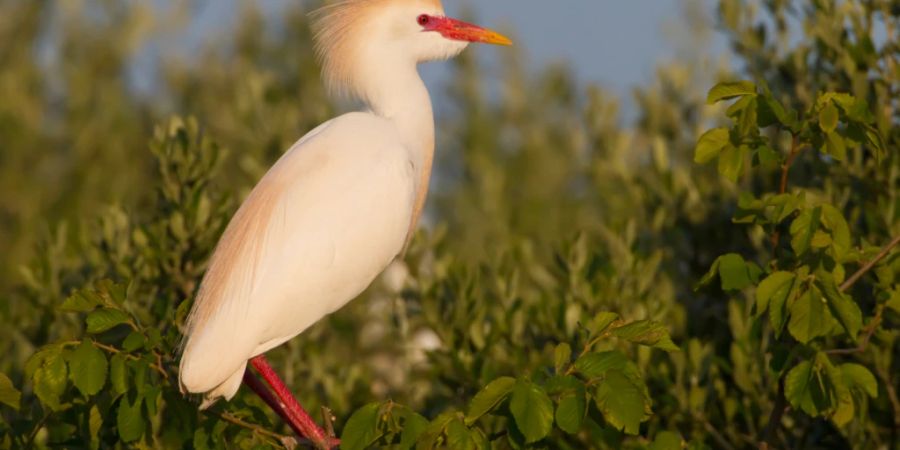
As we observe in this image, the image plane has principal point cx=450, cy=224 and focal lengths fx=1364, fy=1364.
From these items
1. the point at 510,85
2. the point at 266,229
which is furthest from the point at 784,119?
the point at 510,85

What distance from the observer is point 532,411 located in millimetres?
3248

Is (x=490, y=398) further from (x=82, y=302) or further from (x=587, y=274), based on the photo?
(x=587, y=274)

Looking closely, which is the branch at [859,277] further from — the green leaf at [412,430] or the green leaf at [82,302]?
the green leaf at [82,302]

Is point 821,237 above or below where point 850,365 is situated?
above

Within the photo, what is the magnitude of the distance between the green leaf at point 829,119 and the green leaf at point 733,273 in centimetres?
43

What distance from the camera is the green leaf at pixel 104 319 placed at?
358cm

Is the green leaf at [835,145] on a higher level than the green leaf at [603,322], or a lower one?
higher

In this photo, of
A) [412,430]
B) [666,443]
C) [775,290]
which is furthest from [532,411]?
[775,290]

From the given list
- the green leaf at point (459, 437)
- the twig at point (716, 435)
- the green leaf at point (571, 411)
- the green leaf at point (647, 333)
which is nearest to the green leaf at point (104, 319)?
the green leaf at point (459, 437)

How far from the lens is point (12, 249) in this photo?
1009 cm

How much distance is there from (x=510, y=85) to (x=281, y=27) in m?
2.20

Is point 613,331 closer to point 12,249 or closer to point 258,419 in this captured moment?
point 258,419

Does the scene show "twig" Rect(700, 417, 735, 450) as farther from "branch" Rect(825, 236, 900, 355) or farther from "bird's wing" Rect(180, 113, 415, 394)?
"bird's wing" Rect(180, 113, 415, 394)

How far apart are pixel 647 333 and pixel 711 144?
75 centimetres
